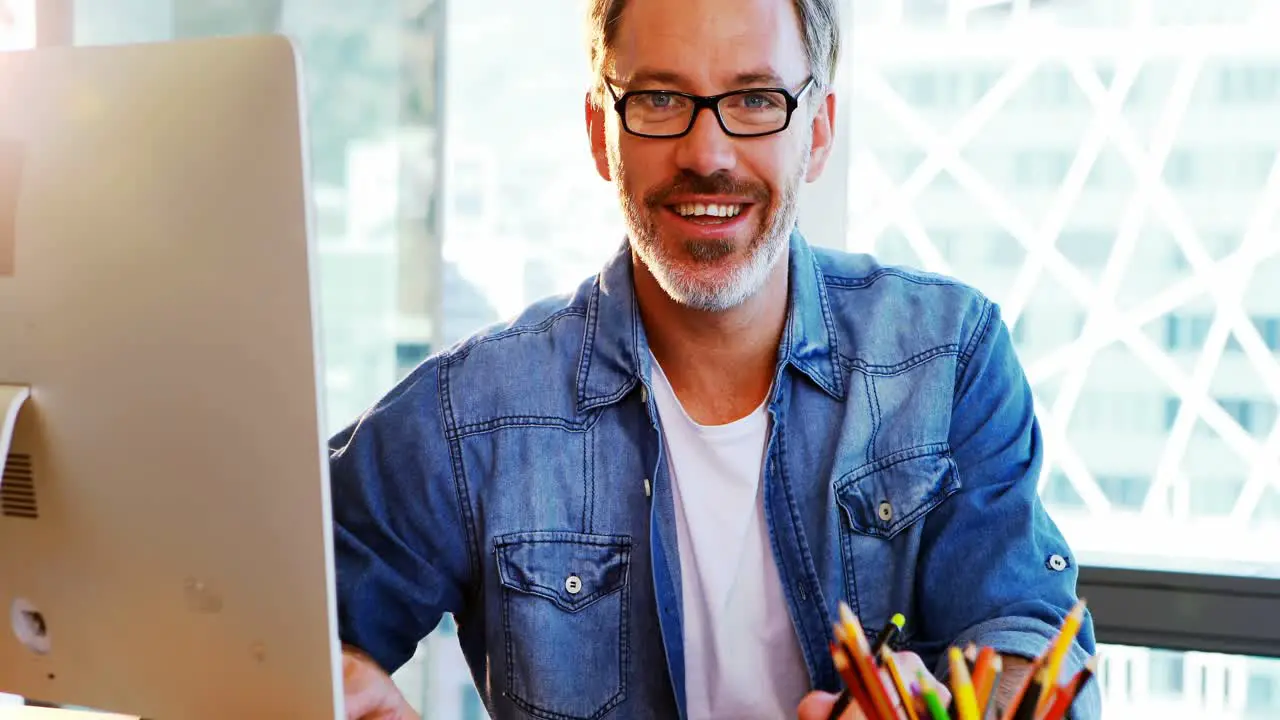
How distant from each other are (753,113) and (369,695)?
0.73 meters

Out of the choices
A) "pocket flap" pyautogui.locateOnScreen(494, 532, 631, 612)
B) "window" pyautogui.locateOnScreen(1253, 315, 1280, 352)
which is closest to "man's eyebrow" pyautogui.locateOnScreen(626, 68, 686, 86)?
"pocket flap" pyautogui.locateOnScreen(494, 532, 631, 612)

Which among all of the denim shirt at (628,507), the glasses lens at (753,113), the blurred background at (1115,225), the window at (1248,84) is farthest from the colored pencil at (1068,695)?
the window at (1248,84)

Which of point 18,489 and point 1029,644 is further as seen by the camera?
point 1029,644

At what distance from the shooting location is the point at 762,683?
4.31ft

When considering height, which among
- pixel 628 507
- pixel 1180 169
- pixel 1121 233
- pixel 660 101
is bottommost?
pixel 628 507

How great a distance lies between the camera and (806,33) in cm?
139

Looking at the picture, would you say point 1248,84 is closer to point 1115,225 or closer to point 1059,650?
point 1115,225

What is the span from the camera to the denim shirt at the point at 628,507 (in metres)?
1.30

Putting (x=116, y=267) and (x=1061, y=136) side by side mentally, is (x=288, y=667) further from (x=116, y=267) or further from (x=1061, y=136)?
(x=1061, y=136)

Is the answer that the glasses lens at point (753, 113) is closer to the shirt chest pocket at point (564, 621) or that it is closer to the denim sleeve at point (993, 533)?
the denim sleeve at point (993, 533)

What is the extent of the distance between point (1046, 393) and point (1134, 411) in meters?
0.14

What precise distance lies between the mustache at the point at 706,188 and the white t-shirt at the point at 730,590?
10.1 inches

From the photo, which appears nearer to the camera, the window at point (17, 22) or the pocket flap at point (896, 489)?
the pocket flap at point (896, 489)

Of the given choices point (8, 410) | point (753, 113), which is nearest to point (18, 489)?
point (8, 410)
